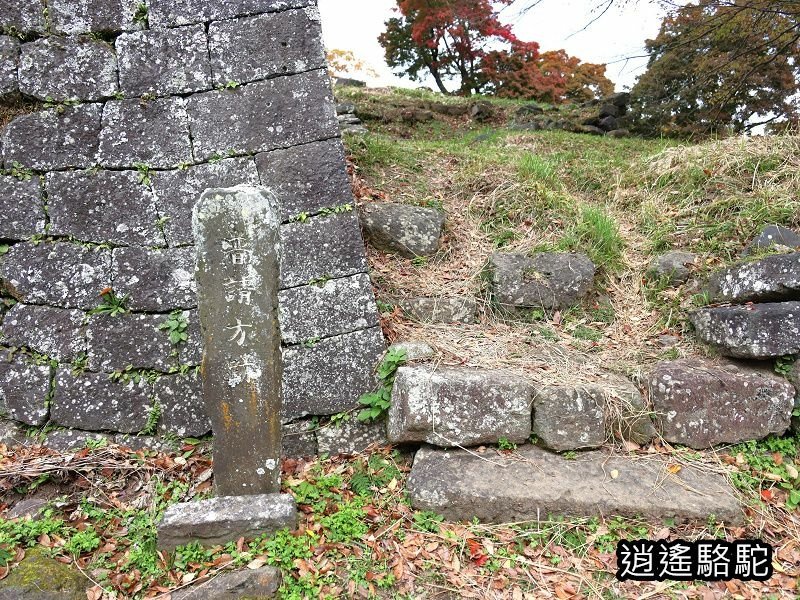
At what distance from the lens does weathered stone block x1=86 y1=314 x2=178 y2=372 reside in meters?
3.64

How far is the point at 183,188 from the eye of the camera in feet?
12.1

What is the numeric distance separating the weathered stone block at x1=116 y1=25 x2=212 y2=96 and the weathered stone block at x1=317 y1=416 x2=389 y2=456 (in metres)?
2.77

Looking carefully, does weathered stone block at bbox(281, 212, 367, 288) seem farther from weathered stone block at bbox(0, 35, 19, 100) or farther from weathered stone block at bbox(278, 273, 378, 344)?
weathered stone block at bbox(0, 35, 19, 100)

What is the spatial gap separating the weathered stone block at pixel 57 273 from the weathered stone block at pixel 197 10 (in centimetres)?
180

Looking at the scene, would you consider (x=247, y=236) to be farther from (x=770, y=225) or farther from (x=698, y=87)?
(x=698, y=87)

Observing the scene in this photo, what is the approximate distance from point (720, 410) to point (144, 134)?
4.62 m

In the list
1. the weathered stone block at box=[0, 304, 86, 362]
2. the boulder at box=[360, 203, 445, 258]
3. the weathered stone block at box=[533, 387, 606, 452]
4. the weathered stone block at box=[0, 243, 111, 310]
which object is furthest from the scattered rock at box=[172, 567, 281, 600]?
the boulder at box=[360, 203, 445, 258]

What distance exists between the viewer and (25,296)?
367 centimetres

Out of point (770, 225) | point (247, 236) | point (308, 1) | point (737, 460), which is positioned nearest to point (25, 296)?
point (247, 236)

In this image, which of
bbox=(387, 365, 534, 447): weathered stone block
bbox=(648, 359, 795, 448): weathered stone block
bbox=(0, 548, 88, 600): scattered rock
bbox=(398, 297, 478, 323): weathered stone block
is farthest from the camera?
bbox=(398, 297, 478, 323): weathered stone block

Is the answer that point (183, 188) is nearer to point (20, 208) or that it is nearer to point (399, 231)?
point (20, 208)

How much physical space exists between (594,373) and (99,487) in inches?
140

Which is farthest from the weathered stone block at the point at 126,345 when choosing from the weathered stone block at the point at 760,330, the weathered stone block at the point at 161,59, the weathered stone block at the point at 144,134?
the weathered stone block at the point at 760,330

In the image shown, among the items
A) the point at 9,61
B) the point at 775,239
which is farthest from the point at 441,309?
the point at 9,61
